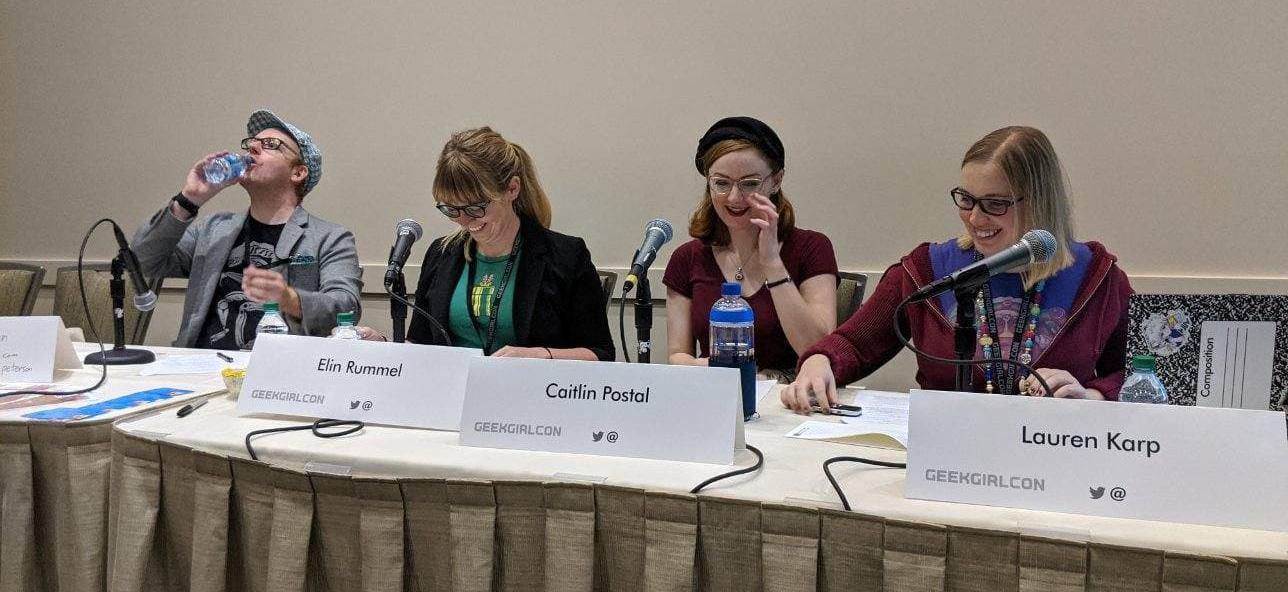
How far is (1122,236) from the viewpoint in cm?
256

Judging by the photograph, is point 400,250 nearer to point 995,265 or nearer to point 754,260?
point 754,260

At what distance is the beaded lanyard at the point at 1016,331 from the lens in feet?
5.04

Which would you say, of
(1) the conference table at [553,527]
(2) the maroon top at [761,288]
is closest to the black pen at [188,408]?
(1) the conference table at [553,527]

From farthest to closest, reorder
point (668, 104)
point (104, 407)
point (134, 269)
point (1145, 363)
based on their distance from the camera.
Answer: point (668, 104) < point (134, 269) < point (104, 407) < point (1145, 363)

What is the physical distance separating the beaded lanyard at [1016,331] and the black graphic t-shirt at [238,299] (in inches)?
72.8

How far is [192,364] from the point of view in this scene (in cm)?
186

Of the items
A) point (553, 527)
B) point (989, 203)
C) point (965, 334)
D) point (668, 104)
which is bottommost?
point (553, 527)

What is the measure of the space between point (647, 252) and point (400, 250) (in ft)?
1.66

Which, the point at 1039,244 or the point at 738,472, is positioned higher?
the point at 1039,244

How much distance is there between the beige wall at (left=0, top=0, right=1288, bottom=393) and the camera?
246 cm

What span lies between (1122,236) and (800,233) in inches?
44.6

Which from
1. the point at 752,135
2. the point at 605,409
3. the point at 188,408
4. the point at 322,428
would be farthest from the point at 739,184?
the point at 188,408

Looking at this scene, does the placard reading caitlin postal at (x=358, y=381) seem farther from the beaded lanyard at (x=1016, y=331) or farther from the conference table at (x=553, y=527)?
the beaded lanyard at (x=1016, y=331)

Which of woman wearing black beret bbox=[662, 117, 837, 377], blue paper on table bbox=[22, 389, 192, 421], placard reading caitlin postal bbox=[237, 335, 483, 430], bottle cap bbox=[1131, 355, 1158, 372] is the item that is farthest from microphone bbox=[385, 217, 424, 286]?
bottle cap bbox=[1131, 355, 1158, 372]
